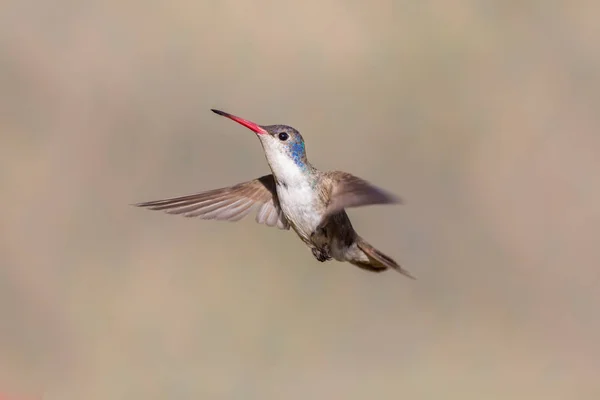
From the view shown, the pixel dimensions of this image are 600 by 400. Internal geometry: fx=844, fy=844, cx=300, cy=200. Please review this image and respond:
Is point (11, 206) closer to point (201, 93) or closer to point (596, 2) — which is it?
point (201, 93)

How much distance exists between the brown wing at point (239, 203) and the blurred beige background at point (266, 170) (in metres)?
1.48

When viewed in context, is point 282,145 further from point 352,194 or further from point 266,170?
point 266,170

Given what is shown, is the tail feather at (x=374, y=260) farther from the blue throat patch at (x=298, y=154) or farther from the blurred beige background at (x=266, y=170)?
the blurred beige background at (x=266, y=170)

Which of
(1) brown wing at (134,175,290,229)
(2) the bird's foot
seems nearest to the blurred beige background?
(1) brown wing at (134,175,290,229)

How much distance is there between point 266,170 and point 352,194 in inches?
76.7

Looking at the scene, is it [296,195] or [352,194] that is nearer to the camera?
[352,194]

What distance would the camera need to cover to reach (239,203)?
1415 mm

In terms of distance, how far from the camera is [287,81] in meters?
3.47

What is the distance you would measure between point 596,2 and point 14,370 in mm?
2895

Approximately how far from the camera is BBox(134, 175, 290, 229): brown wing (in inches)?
51.4

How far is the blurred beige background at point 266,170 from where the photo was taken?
296 cm

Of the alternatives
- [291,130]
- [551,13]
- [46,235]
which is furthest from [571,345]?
[291,130]

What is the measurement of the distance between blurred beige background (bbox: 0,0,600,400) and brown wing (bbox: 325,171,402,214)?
1.70m

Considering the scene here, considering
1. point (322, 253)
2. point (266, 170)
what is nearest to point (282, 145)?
point (322, 253)
